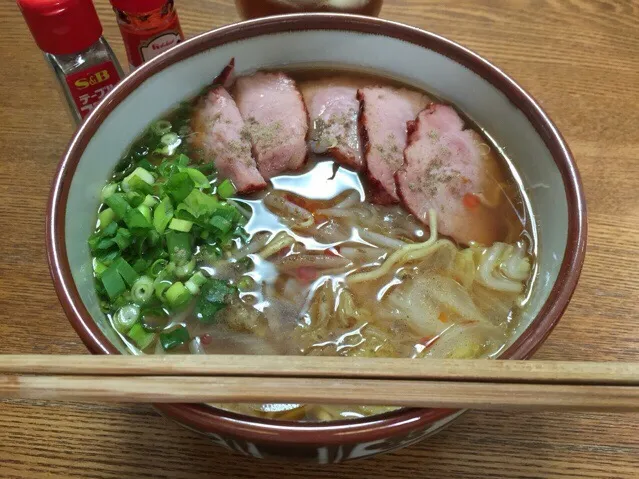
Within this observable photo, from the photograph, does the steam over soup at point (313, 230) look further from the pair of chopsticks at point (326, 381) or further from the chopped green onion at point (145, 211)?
the pair of chopsticks at point (326, 381)

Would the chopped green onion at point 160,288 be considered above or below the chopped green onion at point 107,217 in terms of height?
below

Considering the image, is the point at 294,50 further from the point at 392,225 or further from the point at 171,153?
the point at 392,225

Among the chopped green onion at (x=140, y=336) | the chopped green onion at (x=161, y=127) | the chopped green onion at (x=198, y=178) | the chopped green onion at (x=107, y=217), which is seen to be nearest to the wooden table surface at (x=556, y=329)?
the chopped green onion at (x=140, y=336)

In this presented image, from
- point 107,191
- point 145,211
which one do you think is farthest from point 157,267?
point 107,191

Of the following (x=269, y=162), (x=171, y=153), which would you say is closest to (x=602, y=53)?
(x=269, y=162)

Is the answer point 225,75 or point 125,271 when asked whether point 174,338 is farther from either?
point 225,75
